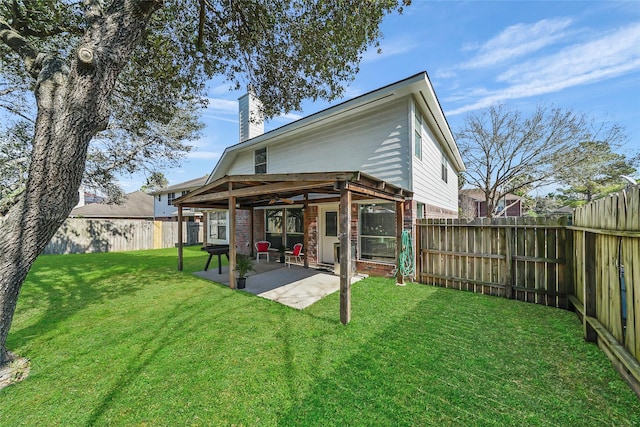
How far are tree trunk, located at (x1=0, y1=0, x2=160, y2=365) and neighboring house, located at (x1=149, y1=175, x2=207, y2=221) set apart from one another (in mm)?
19713

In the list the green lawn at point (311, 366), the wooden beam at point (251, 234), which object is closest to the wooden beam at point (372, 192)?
the green lawn at point (311, 366)

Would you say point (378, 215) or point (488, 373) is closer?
point (488, 373)

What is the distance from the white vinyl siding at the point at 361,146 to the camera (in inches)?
271

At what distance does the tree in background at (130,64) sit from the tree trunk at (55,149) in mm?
12

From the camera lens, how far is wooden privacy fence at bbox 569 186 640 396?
2457 mm

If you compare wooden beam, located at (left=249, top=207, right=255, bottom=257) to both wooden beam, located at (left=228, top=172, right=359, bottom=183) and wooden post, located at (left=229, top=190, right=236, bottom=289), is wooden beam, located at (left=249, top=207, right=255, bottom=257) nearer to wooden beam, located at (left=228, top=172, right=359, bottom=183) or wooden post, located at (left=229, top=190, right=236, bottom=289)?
wooden post, located at (left=229, top=190, right=236, bottom=289)

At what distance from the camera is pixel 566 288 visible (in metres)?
4.93

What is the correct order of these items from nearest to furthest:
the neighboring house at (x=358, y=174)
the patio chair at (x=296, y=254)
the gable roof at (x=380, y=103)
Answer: the neighboring house at (x=358, y=174) → the gable roof at (x=380, y=103) → the patio chair at (x=296, y=254)

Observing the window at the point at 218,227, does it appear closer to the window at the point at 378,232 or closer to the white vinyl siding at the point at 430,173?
the window at the point at 378,232

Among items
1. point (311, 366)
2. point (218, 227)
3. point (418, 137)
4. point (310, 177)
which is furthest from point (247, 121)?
point (311, 366)

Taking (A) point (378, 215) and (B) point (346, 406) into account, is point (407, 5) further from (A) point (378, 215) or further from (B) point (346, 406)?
(B) point (346, 406)

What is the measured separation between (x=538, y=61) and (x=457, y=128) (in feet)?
23.4

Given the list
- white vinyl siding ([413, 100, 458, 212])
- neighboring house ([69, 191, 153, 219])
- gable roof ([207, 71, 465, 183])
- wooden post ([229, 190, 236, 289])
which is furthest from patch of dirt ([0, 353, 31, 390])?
neighboring house ([69, 191, 153, 219])

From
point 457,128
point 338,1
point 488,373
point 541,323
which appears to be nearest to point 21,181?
point 338,1
